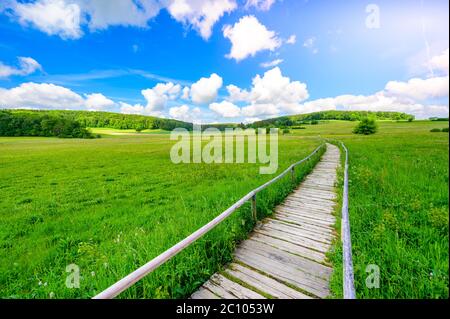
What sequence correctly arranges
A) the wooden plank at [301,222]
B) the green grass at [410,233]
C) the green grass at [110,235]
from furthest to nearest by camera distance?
the wooden plank at [301,222]
the green grass at [110,235]
the green grass at [410,233]

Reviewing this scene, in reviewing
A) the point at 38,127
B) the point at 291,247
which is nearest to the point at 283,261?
the point at 291,247

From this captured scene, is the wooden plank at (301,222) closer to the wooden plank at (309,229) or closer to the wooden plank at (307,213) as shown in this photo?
the wooden plank at (309,229)

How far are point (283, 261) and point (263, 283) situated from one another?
29.7 inches

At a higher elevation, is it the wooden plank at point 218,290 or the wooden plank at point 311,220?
the wooden plank at point 311,220

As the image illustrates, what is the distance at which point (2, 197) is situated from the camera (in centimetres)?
1045

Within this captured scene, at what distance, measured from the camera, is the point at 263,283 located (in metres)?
3.19

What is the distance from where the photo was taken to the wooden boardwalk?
3.03m

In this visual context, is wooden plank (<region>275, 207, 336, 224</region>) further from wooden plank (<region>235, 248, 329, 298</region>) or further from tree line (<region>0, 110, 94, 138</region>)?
tree line (<region>0, 110, 94, 138</region>)

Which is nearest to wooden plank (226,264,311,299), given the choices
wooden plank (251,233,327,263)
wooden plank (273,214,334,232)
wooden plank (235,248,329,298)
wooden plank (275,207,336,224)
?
wooden plank (235,248,329,298)

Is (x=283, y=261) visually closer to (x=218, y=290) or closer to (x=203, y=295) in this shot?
(x=218, y=290)

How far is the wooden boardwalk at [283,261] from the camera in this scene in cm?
303

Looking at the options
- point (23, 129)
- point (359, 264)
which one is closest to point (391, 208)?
point (359, 264)

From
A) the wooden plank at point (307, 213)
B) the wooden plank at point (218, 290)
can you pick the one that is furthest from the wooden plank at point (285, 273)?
the wooden plank at point (307, 213)

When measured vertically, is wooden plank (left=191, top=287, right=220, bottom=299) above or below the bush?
below
